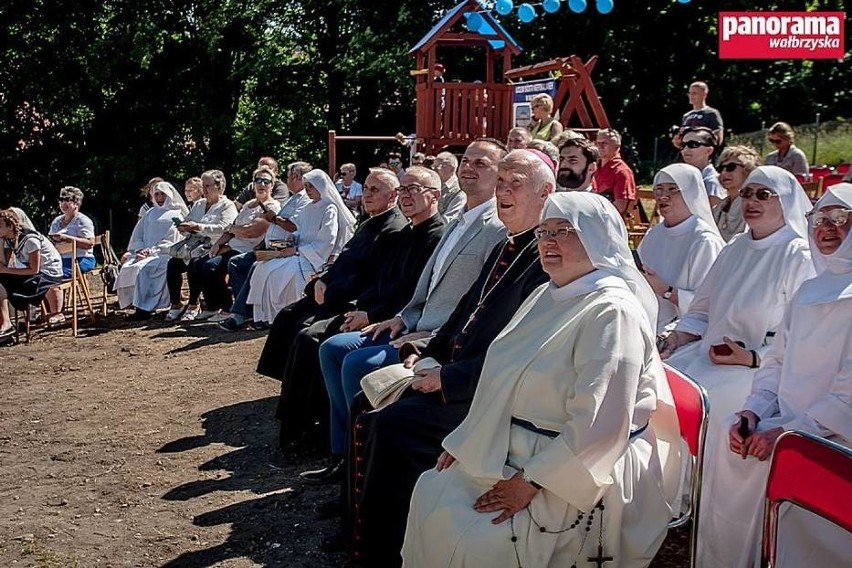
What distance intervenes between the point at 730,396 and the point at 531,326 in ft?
4.19

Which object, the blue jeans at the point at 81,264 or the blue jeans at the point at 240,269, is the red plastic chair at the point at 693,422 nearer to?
the blue jeans at the point at 240,269

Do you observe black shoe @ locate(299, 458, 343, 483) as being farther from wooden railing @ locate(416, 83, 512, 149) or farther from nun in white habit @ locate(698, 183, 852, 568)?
wooden railing @ locate(416, 83, 512, 149)

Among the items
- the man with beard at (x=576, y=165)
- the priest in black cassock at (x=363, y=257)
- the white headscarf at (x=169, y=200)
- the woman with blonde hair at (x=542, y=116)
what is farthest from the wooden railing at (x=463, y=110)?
the man with beard at (x=576, y=165)

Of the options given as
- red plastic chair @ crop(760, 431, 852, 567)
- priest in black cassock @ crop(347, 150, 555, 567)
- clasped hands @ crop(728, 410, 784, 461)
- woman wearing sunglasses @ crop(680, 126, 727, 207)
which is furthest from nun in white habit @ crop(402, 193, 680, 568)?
woman wearing sunglasses @ crop(680, 126, 727, 207)

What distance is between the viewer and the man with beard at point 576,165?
19.2 ft

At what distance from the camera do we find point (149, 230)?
11.5 m

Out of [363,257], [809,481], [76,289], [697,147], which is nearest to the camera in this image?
[809,481]

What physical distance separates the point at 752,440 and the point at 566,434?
33.9 inches

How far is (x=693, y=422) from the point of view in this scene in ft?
10.3

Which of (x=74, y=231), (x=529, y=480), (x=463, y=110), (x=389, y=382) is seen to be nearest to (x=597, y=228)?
(x=529, y=480)

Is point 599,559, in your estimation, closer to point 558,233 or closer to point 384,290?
point 558,233

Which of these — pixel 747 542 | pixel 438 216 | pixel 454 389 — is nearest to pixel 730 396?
pixel 747 542

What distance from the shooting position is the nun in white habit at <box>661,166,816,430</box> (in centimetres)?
412

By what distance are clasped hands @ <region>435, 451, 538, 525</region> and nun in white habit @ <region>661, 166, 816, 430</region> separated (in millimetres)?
1394
